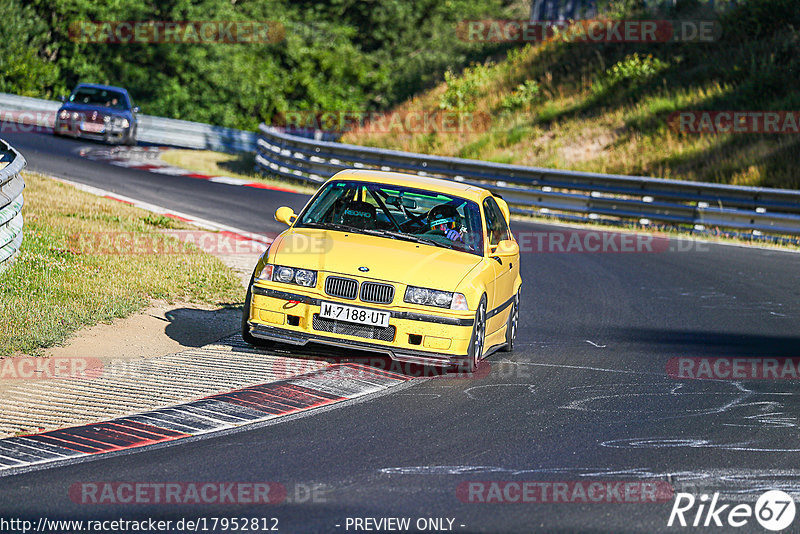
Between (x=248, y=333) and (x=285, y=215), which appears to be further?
(x=285, y=215)

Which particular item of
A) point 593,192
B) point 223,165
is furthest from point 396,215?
point 223,165

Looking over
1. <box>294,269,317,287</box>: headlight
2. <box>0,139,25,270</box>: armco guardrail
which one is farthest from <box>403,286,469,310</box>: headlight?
<box>0,139,25,270</box>: armco guardrail

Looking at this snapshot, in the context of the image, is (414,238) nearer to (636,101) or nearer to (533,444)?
(533,444)

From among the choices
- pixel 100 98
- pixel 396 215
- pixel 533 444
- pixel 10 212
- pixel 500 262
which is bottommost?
pixel 533 444

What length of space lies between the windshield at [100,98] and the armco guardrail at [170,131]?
5.36 meters

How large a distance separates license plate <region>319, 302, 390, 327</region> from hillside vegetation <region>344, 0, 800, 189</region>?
673 inches

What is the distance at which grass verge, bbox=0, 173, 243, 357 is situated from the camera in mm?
9414

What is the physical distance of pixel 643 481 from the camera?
608cm

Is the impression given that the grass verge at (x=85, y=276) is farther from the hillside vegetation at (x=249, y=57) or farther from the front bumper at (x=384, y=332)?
the hillside vegetation at (x=249, y=57)

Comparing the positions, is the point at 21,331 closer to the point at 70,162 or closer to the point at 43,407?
the point at 43,407

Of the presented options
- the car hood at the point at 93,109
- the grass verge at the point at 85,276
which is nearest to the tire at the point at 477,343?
the grass verge at the point at 85,276

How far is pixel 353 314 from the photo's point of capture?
341 inches

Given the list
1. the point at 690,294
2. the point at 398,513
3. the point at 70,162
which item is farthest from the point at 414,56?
the point at 398,513

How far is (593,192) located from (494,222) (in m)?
12.5
